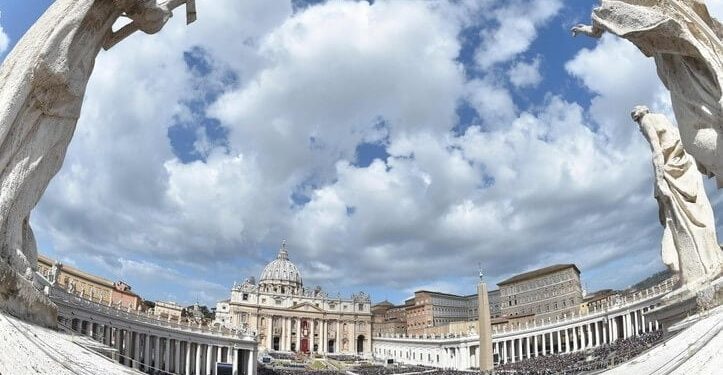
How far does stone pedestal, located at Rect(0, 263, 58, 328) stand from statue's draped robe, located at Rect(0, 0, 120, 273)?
27 centimetres

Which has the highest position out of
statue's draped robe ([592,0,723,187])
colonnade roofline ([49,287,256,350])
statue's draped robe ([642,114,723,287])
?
statue's draped robe ([592,0,723,187])

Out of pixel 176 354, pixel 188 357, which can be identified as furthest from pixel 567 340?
pixel 176 354

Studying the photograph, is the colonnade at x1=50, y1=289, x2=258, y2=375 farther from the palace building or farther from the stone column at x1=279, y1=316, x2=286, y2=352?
the palace building

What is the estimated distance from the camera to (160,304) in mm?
102188

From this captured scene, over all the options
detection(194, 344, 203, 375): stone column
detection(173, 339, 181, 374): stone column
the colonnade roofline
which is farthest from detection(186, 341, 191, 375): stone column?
detection(173, 339, 181, 374): stone column

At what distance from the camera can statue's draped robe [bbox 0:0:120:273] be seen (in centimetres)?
620

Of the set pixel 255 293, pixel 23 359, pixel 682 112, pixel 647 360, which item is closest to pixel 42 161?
pixel 23 359

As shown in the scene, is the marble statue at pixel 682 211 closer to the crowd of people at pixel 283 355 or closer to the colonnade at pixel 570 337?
the colonnade at pixel 570 337

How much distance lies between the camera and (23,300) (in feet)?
20.2

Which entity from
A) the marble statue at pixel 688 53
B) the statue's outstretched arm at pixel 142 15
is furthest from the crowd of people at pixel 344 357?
the marble statue at pixel 688 53

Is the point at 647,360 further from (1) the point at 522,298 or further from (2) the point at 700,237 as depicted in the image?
(1) the point at 522,298

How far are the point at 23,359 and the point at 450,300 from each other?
139198 millimetres

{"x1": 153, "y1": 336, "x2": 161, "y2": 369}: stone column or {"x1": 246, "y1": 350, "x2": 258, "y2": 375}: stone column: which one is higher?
{"x1": 153, "y1": 336, "x2": 161, "y2": 369}: stone column

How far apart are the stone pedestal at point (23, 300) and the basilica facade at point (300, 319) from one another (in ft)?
368
